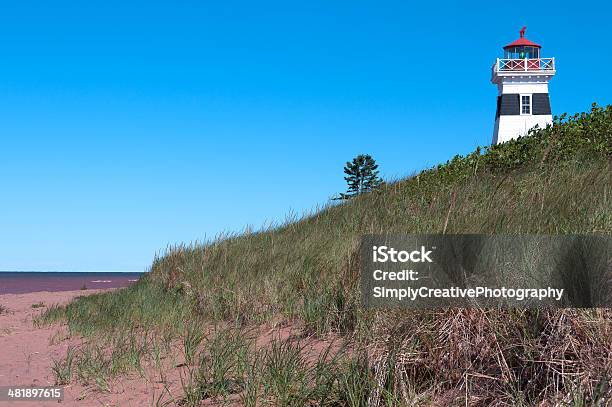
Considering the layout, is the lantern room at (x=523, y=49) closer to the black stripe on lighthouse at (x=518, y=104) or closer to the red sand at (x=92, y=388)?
the black stripe on lighthouse at (x=518, y=104)

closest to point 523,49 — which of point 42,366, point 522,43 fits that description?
point 522,43

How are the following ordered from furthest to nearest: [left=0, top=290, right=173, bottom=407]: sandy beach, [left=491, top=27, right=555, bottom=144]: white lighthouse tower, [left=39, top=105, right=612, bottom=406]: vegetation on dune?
[left=491, top=27, right=555, bottom=144]: white lighthouse tower → [left=0, top=290, right=173, bottom=407]: sandy beach → [left=39, top=105, right=612, bottom=406]: vegetation on dune

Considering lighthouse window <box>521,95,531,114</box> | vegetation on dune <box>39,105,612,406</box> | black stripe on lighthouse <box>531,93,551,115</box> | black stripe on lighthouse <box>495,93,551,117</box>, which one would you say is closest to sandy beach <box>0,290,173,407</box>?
vegetation on dune <box>39,105,612,406</box>

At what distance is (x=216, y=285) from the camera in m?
8.35

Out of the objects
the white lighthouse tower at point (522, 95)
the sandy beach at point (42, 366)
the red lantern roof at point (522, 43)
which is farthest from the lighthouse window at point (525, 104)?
the sandy beach at point (42, 366)

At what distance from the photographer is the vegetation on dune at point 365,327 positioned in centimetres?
341

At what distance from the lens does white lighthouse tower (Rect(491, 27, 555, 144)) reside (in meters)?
35.6

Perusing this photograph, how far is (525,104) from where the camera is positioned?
118 feet

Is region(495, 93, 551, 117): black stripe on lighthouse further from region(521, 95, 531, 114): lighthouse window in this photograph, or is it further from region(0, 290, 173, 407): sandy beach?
region(0, 290, 173, 407): sandy beach

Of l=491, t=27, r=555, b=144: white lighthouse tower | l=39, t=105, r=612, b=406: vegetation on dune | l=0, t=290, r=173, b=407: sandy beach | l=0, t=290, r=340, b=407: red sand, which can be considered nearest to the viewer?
l=39, t=105, r=612, b=406: vegetation on dune

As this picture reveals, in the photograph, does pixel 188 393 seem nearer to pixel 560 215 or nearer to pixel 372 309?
pixel 372 309

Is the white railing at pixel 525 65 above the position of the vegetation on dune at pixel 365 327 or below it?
above

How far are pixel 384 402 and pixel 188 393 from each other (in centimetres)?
145

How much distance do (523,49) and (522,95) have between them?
4.33 metres
